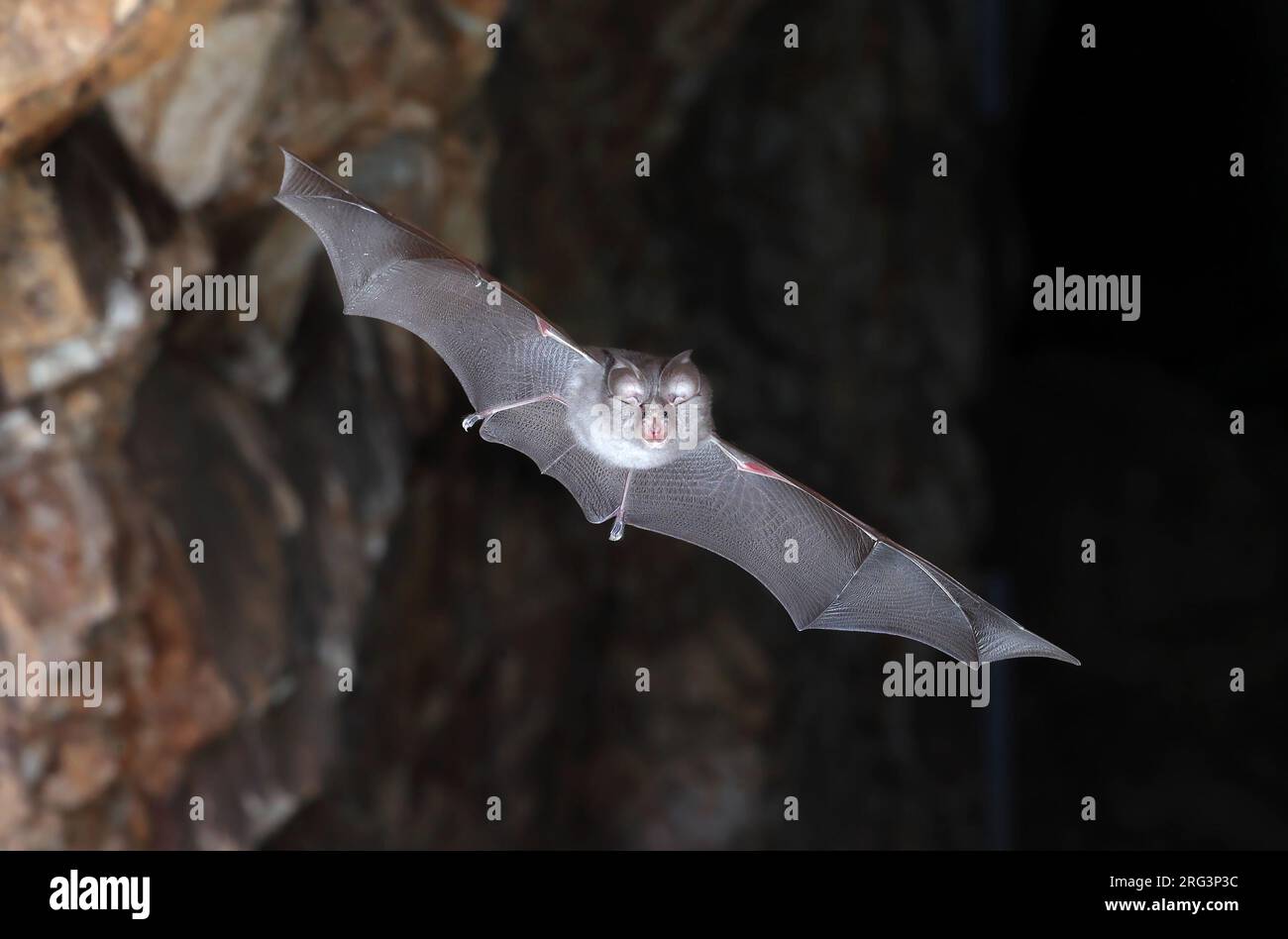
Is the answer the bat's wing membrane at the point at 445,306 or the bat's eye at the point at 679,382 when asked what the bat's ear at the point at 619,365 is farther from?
the bat's wing membrane at the point at 445,306

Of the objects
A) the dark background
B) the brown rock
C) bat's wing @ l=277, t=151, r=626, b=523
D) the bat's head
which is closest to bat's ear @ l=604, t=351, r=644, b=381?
the bat's head

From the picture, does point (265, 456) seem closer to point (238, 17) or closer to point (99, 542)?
point (99, 542)

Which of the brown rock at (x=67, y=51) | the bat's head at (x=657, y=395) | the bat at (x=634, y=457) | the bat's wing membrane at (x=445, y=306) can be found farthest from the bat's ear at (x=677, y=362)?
the brown rock at (x=67, y=51)

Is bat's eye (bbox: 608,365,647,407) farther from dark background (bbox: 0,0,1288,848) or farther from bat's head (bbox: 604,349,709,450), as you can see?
dark background (bbox: 0,0,1288,848)

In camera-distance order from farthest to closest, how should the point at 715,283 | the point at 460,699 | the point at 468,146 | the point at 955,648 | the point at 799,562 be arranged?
the point at 715,283, the point at 460,699, the point at 468,146, the point at 799,562, the point at 955,648

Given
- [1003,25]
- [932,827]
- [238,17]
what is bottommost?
[932,827]

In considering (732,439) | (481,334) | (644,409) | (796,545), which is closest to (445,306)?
(481,334)

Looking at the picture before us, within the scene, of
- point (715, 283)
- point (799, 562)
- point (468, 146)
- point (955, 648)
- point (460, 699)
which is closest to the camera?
point (955, 648)

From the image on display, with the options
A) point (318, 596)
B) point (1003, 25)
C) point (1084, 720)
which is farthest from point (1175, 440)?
point (318, 596)
